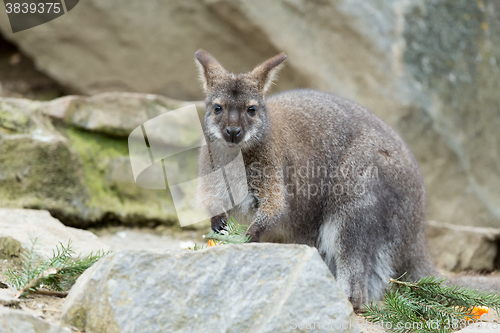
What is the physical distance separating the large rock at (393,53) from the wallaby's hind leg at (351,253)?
3.48 metres

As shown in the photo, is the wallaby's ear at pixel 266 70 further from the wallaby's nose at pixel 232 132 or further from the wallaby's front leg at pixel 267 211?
the wallaby's front leg at pixel 267 211

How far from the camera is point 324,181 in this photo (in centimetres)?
479

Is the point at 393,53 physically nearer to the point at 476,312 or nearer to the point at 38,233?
the point at 476,312

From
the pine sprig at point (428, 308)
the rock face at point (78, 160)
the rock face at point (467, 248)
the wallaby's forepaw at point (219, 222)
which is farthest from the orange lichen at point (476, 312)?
the rock face at point (78, 160)

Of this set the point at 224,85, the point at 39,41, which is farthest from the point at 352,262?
the point at 39,41

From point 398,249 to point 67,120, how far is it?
429cm

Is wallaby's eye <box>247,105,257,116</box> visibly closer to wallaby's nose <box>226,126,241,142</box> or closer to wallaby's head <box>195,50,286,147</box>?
wallaby's head <box>195,50,286,147</box>

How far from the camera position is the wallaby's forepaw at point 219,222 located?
4371mm

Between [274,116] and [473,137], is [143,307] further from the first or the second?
[473,137]

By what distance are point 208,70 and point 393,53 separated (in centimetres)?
410

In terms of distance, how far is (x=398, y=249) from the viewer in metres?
4.86

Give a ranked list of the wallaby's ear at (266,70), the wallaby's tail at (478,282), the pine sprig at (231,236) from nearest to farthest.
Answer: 1. the pine sprig at (231,236)
2. the wallaby's ear at (266,70)
3. the wallaby's tail at (478,282)

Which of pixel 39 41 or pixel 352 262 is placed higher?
pixel 39 41

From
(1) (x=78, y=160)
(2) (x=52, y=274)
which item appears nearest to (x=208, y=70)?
(2) (x=52, y=274)
